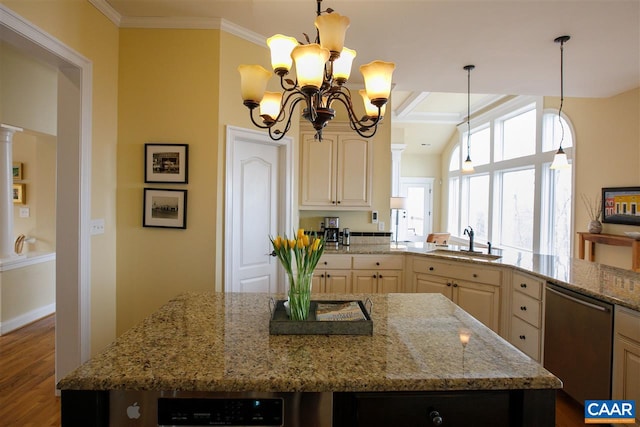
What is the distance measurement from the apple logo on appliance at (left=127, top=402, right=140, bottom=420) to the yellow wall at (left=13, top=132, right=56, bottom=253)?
434 cm

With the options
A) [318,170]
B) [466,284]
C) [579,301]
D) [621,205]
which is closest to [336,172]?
[318,170]

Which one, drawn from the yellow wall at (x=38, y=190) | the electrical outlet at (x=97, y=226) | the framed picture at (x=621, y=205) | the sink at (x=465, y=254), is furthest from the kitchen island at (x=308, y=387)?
the yellow wall at (x=38, y=190)

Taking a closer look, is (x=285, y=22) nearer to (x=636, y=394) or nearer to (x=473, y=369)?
(x=473, y=369)

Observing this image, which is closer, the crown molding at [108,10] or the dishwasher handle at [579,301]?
the dishwasher handle at [579,301]

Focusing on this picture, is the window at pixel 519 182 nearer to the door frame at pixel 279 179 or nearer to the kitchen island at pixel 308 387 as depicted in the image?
the door frame at pixel 279 179

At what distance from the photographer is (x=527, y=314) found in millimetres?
2613

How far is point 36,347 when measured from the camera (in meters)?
3.12

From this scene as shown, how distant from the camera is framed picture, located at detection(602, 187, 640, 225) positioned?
372 cm

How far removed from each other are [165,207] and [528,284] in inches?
116

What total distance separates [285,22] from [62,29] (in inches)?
58.9

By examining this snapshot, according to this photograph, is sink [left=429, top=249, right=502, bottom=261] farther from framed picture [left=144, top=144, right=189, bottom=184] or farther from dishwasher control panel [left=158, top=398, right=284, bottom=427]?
dishwasher control panel [left=158, top=398, right=284, bottom=427]

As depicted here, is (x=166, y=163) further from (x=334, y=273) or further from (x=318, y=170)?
(x=334, y=273)

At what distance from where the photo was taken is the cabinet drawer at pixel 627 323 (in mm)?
1761

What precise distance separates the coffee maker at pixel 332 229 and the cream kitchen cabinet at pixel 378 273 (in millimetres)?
557
